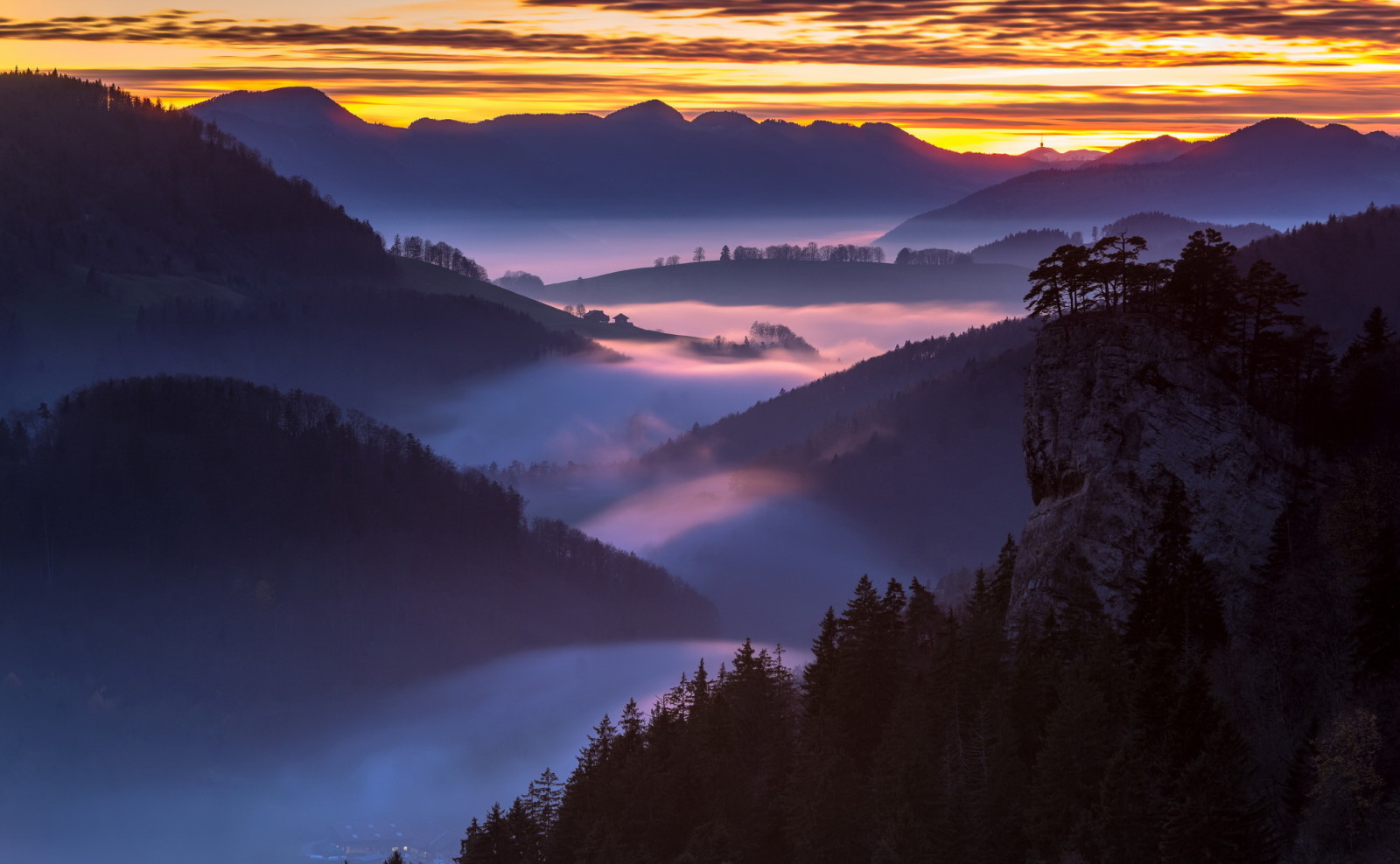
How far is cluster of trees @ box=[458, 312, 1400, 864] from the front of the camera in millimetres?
55000

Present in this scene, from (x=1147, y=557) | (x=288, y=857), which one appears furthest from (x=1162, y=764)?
(x=288, y=857)

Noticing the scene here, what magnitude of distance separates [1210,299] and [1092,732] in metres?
26.9

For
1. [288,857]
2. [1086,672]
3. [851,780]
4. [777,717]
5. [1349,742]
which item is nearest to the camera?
[1349,742]

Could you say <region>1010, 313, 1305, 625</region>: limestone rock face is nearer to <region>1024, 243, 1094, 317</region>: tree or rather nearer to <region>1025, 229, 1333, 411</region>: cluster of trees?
<region>1025, 229, 1333, 411</region>: cluster of trees

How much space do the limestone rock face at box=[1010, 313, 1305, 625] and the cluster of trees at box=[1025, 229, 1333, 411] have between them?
5.92ft

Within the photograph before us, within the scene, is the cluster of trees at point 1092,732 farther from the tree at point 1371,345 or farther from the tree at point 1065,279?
the tree at point 1065,279

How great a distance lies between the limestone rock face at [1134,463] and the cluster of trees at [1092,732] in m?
0.96

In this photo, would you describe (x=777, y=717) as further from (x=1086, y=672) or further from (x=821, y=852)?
(x=1086, y=672)

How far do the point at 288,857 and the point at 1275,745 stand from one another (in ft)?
501

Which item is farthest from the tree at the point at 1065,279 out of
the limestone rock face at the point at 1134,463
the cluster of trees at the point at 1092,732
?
the cluster of trees at the point at 1092,732

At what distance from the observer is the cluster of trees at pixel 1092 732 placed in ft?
180

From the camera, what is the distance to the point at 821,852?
65.9 metres

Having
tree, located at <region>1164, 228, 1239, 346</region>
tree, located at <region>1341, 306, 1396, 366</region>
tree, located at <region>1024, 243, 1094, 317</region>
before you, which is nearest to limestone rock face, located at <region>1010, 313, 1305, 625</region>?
tree, located at <region>1164, 228, 1239, 346</region>

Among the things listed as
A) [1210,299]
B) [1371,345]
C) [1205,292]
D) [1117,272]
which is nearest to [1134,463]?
[1117,272]
